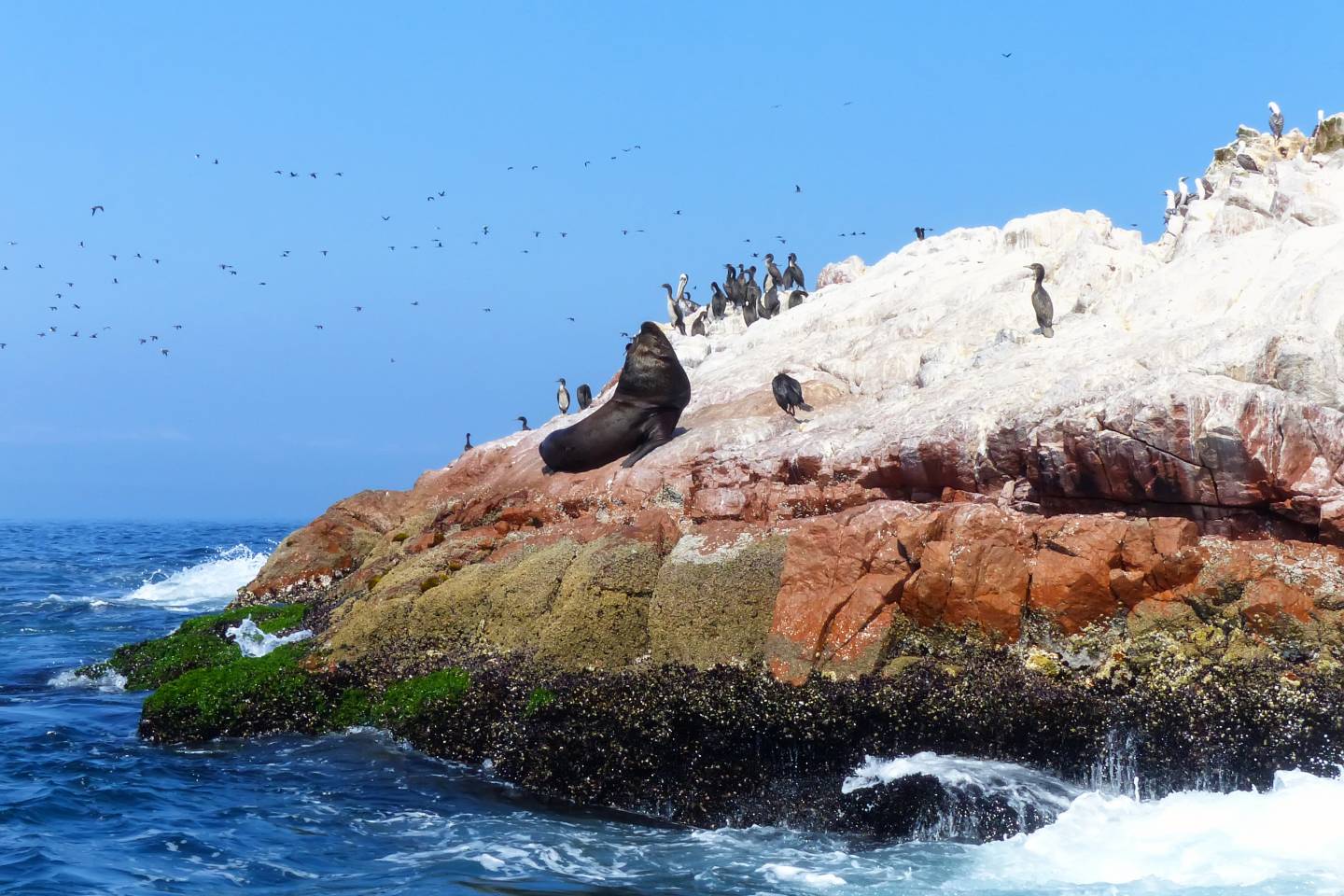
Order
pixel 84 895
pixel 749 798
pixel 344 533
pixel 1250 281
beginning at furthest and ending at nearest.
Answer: pixel 344 533, pixel 1250 281, pixel 749 798, pixel 84 895

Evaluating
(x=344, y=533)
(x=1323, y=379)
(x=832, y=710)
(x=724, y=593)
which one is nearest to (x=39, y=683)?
(x=344, y=533)

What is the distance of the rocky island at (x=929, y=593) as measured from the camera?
11.9 metres

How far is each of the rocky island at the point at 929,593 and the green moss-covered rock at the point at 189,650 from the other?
8 cm

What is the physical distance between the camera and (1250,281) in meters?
16.4

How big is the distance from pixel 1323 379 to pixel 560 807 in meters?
9.21

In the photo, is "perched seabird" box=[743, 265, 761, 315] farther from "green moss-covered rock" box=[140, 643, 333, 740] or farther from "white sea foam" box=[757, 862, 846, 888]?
"white sea foam" box=[757, 862, 846, 888]

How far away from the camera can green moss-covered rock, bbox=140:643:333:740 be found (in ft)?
48.3

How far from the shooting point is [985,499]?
15.4 m

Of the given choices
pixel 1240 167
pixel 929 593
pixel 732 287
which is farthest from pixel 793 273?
pixel 929 593

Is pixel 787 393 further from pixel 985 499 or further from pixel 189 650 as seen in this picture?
pixel 189 650

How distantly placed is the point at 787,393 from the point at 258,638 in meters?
8.19

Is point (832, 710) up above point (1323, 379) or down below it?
below

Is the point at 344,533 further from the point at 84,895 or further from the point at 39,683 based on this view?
the point at 84,895

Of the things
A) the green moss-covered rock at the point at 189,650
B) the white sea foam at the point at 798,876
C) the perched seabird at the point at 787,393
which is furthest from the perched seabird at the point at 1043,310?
the green moss-covered rock at the point at 189,650
